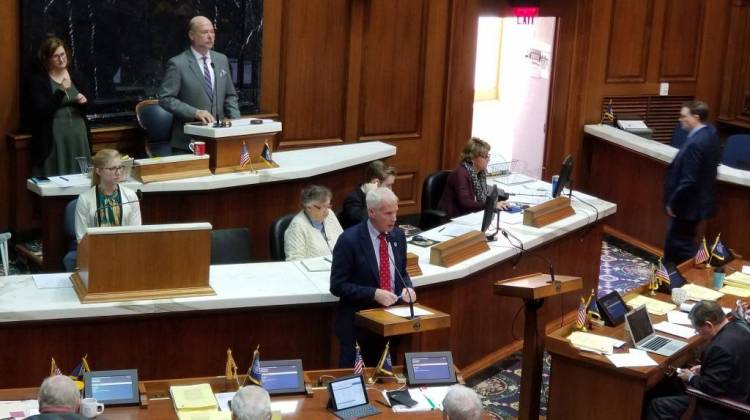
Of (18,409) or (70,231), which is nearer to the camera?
(18,409)

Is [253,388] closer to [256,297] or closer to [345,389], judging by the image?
[345,389]

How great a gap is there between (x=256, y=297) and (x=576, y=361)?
163cm

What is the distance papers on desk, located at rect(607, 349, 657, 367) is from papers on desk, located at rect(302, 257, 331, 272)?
1554 mm

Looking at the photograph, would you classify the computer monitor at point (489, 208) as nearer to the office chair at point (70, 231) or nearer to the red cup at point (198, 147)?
the red cup at point (198, 147)

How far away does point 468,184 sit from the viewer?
7.84 metres

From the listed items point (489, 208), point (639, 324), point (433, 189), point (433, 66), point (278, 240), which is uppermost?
point (433, 66)

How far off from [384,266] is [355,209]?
67.7 inches

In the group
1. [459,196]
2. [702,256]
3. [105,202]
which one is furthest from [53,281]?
[702,256]

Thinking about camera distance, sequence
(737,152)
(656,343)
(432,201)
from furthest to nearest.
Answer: (737,152), (432,201), (656,343)

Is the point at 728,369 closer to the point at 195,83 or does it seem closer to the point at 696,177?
the point at 696,177

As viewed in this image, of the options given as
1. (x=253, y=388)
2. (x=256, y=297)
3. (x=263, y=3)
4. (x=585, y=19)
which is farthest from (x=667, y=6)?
(x=253, y=388)

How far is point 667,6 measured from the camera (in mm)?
10664

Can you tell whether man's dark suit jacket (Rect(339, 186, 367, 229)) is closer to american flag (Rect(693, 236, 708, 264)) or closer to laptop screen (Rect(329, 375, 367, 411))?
american flag (Rect(693, 236, 708, 264))

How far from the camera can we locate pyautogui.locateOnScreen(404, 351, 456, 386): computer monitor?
16.2 feet
